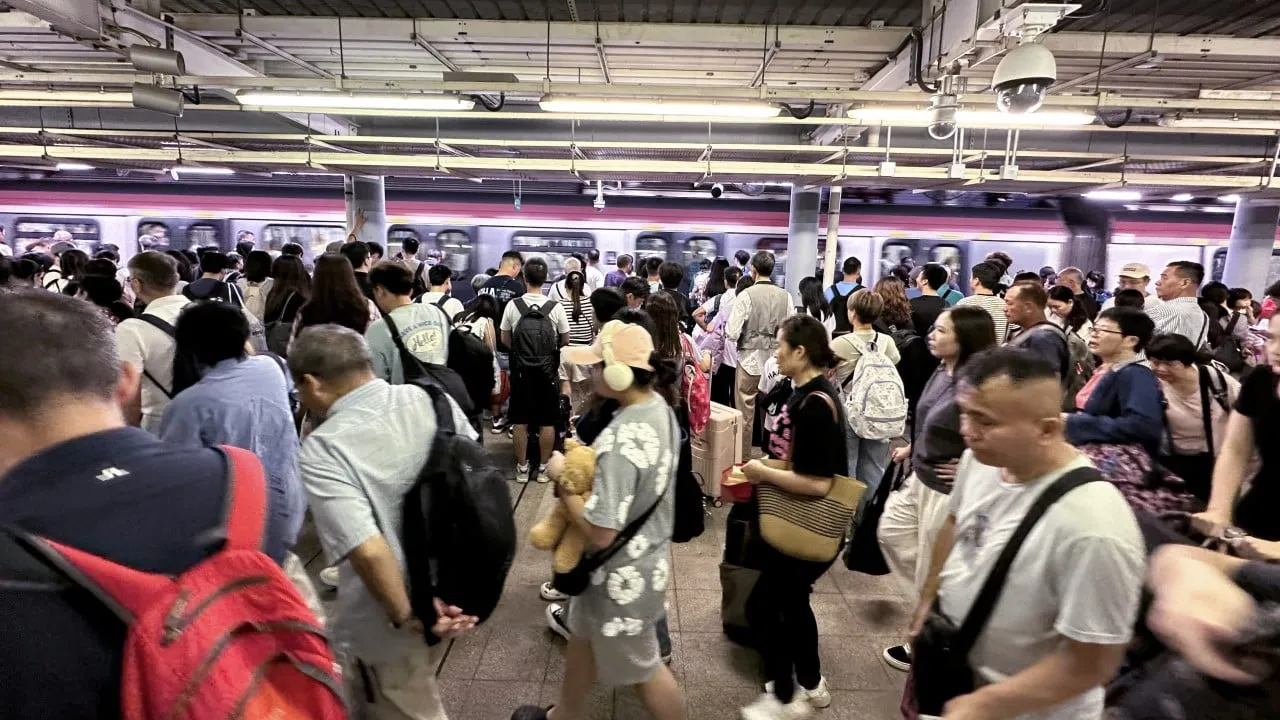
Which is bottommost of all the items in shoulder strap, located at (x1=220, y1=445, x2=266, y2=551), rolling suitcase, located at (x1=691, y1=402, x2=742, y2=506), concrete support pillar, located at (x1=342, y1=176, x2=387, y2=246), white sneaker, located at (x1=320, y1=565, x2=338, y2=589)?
white sneaker, located at (x1=320, y1=565, x2=338, y2=589)

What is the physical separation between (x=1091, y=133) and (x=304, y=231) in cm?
1303

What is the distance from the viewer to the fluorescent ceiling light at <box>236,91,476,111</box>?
4648 millimetres

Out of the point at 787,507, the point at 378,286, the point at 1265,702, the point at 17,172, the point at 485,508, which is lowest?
the point at 787,507

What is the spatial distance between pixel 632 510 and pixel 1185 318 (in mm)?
4813

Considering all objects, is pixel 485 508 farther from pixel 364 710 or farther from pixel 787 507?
pixel 787 507

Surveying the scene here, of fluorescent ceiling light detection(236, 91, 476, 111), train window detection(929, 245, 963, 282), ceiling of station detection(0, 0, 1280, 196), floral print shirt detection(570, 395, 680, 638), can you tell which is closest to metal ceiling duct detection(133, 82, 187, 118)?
ceiling of station detection(0, 0, 1280, 196)

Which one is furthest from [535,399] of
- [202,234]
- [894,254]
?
[202,234]

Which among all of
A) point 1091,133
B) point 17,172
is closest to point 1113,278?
point 1091,133

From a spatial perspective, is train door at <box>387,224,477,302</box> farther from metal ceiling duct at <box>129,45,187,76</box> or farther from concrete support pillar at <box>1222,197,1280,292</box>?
concrete support pillar at <box>1222,197,1280,292</box>

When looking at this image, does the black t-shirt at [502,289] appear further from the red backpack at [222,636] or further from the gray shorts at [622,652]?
the red backpack at [222,636]

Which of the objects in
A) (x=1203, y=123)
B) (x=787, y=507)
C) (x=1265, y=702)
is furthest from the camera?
(x=1203, y=123)

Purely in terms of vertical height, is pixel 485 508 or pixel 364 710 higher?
pixel 485 508

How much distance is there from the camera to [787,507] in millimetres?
2314

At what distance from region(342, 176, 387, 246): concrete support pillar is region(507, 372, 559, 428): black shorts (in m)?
7.02
